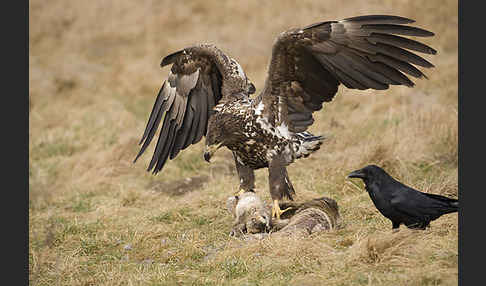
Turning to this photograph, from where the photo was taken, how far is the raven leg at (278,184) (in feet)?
19.9

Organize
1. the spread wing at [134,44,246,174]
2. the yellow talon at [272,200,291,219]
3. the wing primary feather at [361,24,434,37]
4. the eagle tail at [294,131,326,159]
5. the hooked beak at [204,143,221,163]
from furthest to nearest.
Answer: the spread wing at [134,44,246,174]
the eagle tail at [294,131,326,159]
the yellow talon at [272,200,291,219]
the hooked beak at [204,143,221,163]
the wing primary feather at [361,24,434,37]

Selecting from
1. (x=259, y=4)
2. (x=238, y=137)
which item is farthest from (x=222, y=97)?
(x=259, y=4)

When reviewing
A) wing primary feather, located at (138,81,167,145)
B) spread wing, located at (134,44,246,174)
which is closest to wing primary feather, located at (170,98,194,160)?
spread wing, located at (134,44,246,174)

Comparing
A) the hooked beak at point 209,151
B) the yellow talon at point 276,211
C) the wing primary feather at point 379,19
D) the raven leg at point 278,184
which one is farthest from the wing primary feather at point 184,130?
the wing primary feather at point 379,19

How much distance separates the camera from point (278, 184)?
608cm

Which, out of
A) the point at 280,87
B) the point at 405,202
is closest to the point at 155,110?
the point at 280,87

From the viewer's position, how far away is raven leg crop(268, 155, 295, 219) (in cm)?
606

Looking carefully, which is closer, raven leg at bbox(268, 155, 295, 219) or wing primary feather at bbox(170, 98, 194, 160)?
raven leg at bbox(268, 155, 295, 219)

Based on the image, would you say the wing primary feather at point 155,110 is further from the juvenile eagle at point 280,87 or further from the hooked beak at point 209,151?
the hooked beak at point 209,151

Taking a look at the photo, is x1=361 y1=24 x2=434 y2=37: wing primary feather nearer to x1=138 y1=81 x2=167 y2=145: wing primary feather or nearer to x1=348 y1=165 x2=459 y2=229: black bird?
x1=348 y1=165 x2=459 y2=229: black bird

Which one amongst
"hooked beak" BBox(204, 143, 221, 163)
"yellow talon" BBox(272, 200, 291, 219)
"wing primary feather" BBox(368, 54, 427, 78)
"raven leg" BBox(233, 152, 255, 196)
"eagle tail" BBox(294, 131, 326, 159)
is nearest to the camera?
"wing primary feather" BBox(368, 54, 427, 78)

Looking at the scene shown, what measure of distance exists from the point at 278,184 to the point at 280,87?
911mm

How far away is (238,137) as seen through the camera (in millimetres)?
6109

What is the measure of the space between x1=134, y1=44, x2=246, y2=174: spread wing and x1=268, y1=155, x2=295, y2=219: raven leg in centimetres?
124
